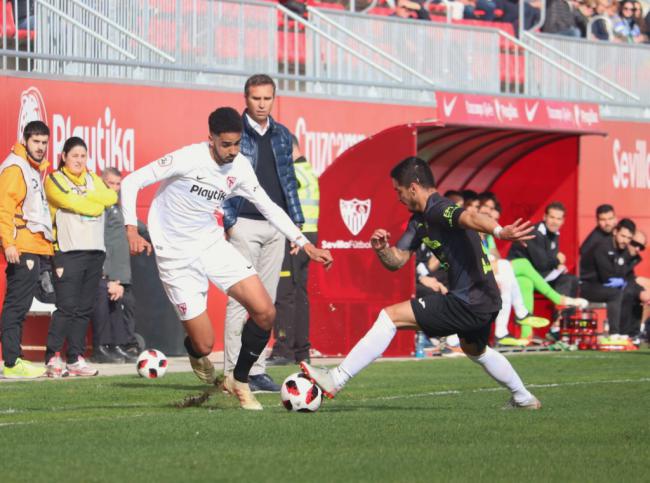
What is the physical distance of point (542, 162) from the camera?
20.2 m

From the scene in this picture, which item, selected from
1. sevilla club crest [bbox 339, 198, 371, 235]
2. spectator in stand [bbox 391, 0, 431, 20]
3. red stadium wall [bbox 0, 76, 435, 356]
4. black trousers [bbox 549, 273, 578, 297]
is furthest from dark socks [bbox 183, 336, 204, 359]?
spectator in stand [bbox 391, 0, 431, 20]

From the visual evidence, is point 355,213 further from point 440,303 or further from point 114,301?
point 440,303

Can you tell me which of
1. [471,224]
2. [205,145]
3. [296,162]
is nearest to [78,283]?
[296,162]

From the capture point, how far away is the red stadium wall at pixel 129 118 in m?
15.7

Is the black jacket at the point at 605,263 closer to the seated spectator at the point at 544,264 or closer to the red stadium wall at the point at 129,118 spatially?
the seated spectator at the point at 544,264

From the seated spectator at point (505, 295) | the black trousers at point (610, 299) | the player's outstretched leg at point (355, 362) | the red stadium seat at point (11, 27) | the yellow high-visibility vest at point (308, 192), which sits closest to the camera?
the player's outstretched leg at point (355, 362)

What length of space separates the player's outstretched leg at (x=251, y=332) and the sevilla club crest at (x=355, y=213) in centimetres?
700

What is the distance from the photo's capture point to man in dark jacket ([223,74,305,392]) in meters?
11.5

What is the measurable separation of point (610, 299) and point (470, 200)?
8.83ft

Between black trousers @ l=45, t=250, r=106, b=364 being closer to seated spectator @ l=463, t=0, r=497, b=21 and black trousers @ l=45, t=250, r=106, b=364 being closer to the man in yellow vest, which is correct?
the man in yellow vest

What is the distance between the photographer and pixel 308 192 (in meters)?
15.1

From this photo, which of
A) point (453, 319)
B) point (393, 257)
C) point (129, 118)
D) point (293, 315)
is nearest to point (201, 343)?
point (393, 257)

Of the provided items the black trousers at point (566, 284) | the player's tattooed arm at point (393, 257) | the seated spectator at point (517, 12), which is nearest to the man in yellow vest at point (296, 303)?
the player's tattooed arm at point (393, 257)

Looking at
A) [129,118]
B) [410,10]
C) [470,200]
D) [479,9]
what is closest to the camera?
[129,118]
